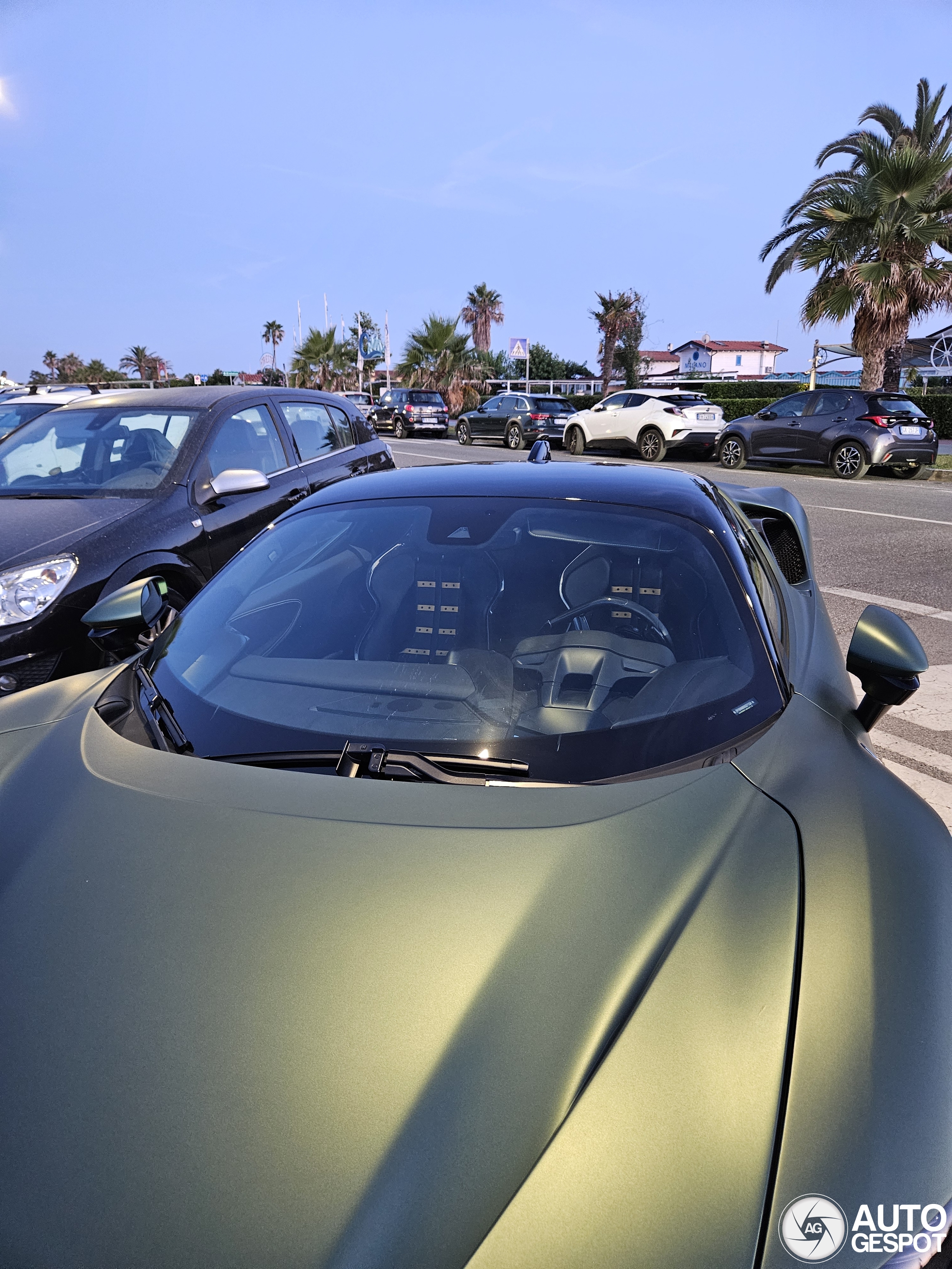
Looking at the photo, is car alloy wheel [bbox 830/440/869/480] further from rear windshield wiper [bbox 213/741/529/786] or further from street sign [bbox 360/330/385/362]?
street sign [bbox 360/330/385/362]

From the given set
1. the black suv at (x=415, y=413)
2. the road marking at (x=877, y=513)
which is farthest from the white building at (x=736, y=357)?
the road marking at (x=877, y=513)

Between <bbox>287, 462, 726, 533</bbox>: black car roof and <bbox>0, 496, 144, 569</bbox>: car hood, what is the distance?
169cm

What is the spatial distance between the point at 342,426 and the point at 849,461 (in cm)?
1088

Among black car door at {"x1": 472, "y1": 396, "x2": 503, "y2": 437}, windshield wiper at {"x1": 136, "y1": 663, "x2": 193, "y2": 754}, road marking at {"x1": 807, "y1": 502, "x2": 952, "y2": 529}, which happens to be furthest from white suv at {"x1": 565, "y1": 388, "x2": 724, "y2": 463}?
windshield wiper at {"x1": 136, "y1": 663, "x2": 193, "y2": 754}

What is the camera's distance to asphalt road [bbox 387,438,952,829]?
380 centimetres

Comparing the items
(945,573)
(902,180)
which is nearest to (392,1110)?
(945,573)

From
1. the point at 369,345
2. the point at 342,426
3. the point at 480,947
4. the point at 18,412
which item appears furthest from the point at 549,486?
the point at 369,345

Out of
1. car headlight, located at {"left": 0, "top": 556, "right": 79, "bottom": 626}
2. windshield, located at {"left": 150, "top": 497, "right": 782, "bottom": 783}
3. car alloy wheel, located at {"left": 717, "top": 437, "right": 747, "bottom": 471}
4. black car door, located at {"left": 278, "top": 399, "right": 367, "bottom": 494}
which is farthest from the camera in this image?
car alloy wheel, located at {"left": 717, "top": 437, "right": 747, "bottom": 471}

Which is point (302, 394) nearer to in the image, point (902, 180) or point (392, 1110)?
point (392, 1110)

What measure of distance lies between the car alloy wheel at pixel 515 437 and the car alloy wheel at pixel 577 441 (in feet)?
8.20

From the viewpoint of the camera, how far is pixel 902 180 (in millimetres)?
18469

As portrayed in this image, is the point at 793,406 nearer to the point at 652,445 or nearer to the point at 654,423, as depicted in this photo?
the point at 654,423

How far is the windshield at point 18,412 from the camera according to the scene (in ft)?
25.2

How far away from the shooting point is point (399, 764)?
1643 mm
